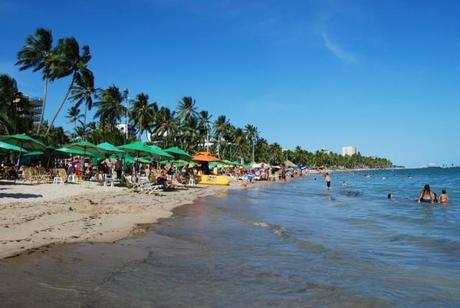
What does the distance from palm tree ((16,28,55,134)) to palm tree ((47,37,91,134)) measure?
833 mm

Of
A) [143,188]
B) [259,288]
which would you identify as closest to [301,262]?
[259,288]

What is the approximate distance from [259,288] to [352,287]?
4.47 feet

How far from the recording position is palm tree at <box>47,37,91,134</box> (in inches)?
1885

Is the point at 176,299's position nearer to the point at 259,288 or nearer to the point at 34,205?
the point at 259,288

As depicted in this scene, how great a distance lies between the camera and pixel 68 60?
48.7 m

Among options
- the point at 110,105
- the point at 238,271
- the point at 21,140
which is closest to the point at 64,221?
the point at 238,271

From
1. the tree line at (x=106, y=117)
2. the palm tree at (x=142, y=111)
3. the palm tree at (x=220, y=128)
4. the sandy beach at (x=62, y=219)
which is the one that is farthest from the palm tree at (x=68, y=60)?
the palm tree at (x=220, y=128)

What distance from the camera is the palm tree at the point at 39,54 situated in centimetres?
4806

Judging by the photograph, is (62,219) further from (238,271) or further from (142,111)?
(142,111)

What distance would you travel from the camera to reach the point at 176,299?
548 centimetres

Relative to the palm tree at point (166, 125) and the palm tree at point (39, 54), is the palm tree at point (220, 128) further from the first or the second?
the palm tree at point (39, 54)

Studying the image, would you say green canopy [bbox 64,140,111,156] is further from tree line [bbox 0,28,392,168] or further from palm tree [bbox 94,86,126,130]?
palm tree [bbox 94,86,126,130]

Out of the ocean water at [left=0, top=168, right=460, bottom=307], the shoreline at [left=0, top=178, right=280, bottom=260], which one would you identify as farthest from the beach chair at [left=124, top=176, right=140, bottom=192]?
the ocean water at [left=0, top=168, right=460, bottom=307]

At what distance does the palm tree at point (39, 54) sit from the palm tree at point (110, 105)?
682 inches
